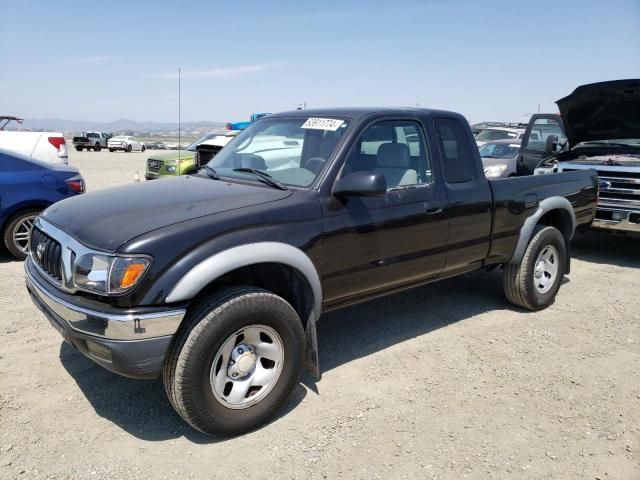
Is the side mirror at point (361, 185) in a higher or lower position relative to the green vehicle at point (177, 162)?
higher

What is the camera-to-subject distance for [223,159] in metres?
4.20

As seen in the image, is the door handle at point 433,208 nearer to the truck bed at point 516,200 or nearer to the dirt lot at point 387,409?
the truck bed at point 516,200

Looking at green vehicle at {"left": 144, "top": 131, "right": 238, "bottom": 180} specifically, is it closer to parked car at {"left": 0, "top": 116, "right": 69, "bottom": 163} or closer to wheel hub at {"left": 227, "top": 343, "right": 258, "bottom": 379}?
parked car at {"left": 0, "top": 116, "right": 69, "bottom": 163}

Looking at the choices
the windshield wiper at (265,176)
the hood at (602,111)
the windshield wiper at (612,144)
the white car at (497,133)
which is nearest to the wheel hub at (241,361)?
the windshield wiper at (265,176)

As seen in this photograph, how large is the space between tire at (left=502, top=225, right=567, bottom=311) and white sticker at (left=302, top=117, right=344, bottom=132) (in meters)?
2.37

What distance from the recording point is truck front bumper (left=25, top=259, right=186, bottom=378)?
8.59ft

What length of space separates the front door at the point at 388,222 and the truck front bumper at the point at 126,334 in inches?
44.4

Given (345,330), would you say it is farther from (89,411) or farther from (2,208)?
(2,208)

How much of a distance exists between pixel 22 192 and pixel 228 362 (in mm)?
4748

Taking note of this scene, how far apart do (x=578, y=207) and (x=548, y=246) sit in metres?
0.68

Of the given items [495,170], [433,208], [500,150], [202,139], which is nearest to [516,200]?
[433,208]

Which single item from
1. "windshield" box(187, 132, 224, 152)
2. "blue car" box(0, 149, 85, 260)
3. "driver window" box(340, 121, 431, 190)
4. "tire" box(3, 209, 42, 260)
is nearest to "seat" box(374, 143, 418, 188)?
"driver window" box(340, 121, 431, 190)

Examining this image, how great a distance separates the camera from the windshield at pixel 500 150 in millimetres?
11898

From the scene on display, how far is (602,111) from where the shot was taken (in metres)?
7.34
